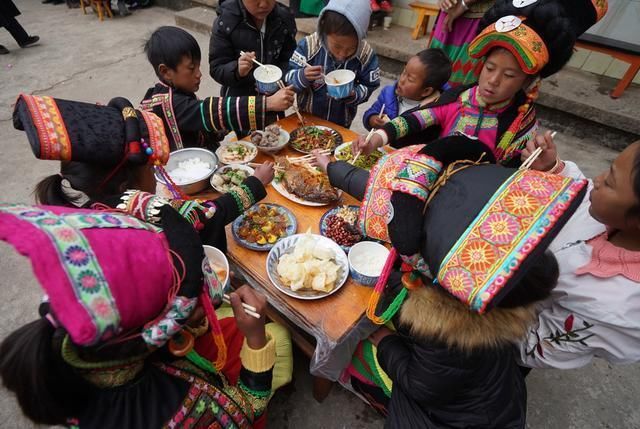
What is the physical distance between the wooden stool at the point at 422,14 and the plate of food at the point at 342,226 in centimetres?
583

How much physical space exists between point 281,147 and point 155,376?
178 cm

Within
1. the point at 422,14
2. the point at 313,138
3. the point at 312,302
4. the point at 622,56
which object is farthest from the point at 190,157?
the point at 622,56

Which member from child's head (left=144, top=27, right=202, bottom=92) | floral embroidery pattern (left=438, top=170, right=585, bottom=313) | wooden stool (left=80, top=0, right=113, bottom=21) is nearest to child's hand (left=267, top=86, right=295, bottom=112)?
child's head (left=144, top=27, right=202, bottom=92)

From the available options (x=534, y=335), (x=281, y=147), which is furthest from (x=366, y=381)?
(x=281, y=147)

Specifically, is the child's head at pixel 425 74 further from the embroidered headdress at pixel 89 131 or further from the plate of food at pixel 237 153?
the embroidered headdress at pixel 89 131

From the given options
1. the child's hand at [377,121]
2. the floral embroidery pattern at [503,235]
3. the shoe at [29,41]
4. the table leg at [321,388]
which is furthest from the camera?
the shoe at [29,41]

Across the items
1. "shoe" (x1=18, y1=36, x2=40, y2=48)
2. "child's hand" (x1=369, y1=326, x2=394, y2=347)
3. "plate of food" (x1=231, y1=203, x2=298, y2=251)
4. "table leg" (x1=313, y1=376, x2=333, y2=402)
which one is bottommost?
"table leg" (x1=313, y1=376, x2=333, y2=402)

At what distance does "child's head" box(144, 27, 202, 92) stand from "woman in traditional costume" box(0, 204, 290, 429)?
1.53m

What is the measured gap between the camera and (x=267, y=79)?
8.63 ft

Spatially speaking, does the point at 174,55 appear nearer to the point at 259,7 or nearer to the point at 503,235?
the point at 259,7

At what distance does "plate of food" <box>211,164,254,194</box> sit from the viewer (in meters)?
2.19

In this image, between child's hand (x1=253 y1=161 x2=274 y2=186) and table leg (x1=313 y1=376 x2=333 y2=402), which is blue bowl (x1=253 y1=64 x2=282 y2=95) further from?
table leg (x1=313 y1=376 x2=333 y2=402)

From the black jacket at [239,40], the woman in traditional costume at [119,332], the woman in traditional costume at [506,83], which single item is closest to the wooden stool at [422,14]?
the black jacket at [239,40]

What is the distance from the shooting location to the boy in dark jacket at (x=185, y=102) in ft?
7.58
